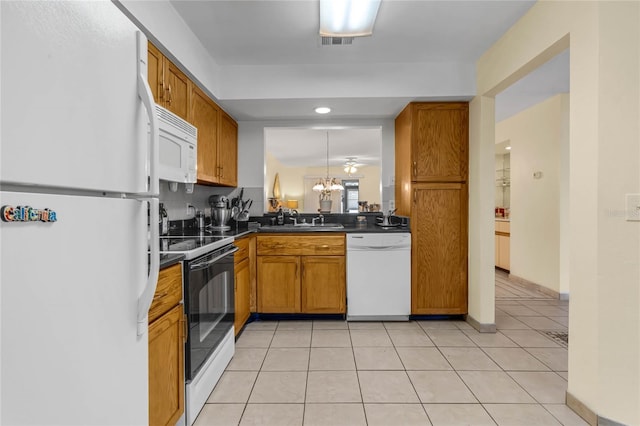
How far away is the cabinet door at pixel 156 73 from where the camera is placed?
1.87 m

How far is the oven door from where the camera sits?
5.19ft

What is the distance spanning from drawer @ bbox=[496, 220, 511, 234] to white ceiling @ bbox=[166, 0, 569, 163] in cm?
211

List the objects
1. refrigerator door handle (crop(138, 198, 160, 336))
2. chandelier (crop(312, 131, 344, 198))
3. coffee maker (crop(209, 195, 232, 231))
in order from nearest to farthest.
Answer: refrigerator door handle (crop(138, 198, 160, 336)), coffee maker (crop(209, 195, 232, 231)), chandelier (crop(312, 131, 344, 198))

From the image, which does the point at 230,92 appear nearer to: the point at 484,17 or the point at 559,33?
the point at 484,17

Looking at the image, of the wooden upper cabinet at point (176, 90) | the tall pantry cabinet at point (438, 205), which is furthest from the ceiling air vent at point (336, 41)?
the wooden upper cabinet at point (176, 90)

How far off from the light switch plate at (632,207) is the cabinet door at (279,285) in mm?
2297

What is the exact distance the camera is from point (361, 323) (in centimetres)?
304

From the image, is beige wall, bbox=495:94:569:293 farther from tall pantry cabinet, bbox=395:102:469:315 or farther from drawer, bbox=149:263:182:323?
drawer, bbox=149:263:182:323

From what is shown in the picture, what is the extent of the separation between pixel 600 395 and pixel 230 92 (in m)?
3.22

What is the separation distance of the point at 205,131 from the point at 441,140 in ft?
6.96

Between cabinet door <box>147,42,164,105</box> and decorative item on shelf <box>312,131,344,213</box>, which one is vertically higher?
cabinet door <box>147,42,164,105</box>

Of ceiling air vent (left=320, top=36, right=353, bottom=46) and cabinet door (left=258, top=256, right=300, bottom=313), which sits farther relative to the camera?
cabinet door (left=258, top=256, right=300, bottom=313)

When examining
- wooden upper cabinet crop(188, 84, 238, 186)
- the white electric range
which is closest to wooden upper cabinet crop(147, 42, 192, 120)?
wooden upper cabinet crop(188, 84, 238, 186)

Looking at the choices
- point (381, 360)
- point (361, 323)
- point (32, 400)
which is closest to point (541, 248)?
point (361, 323)
